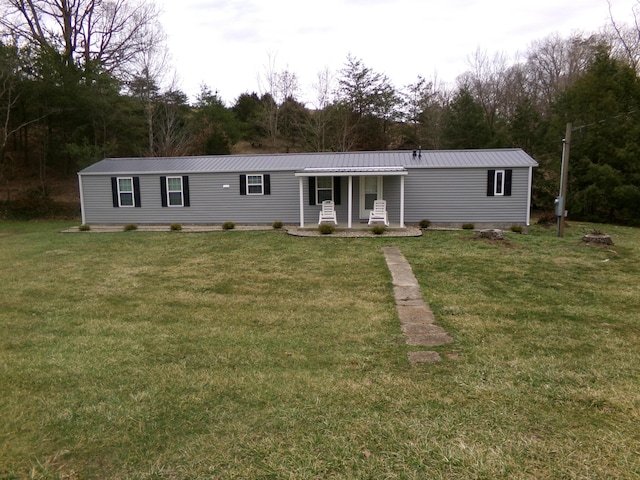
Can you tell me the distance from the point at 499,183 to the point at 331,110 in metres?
15.7

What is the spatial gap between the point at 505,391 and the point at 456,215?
11.4 m

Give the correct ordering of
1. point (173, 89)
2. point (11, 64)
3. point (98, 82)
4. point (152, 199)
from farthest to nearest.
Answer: point (173, 89) → point (98, 82) → point (11, 64) → point (152, 199)

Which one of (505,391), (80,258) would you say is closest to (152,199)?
(80,258)

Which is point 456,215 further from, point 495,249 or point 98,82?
point 98,82

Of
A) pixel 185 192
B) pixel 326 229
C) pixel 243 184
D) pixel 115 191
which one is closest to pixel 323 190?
pixel 326 229

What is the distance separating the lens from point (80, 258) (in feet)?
31.3

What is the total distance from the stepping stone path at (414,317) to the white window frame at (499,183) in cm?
727

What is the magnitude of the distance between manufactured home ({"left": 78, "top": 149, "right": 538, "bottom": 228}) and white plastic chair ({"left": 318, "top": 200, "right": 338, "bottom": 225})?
413mm

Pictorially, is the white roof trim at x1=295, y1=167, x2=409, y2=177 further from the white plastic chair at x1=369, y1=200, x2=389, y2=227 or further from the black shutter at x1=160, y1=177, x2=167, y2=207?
the black shutter at x1=160, y1=177, x2=167, y2=207

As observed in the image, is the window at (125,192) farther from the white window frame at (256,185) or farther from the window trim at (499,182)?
the window trim at (499,182)

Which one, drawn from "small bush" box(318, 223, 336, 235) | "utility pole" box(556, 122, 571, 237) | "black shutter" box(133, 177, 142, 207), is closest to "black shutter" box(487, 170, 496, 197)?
"utility pole" box(556, 122, 571, 237)

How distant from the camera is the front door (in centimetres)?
1421

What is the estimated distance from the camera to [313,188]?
46.8 feet

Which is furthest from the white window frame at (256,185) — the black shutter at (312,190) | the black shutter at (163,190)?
the black shutter at (163,190)
